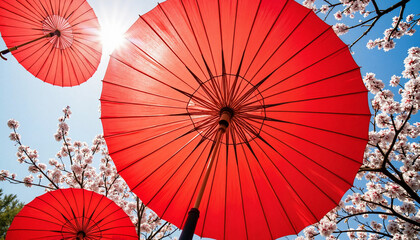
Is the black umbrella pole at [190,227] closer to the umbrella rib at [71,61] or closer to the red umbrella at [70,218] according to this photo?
the red umbrella at [70,218]

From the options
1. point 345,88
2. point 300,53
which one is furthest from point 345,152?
point 300,53

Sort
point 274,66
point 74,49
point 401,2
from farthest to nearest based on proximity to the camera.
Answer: point 74,49, point 401,2, point 274,66

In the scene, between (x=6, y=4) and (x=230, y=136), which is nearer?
(x=230, y=136)

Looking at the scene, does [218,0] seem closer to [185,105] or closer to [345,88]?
[185,105]

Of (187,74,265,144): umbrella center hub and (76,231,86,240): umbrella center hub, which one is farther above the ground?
(187,74,265,144): umbrella center hub

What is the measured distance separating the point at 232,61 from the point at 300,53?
2.32 feet

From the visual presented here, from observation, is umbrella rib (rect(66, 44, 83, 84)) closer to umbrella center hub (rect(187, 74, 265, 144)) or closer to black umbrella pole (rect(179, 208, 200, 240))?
umbrella center hub (rect(187, 74, 265, 144))

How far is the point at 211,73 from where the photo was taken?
7.39 ft

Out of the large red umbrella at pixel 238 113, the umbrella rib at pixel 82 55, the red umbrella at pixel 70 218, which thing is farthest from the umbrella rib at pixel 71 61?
the large red umbrella at pixel 238 113

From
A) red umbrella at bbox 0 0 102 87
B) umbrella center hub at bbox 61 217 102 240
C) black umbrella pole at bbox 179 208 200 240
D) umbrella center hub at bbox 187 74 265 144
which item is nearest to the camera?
black umbrella pole at bbox 179 208 200 240

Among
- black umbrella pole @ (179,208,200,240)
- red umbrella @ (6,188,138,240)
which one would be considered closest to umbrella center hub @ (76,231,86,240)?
red umbrella @ (6,188,138,240)

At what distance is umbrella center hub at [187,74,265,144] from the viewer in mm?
2264

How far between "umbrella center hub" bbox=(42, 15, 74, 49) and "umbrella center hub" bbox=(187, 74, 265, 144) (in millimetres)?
4551

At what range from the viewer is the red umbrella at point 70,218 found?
12.2 feet
